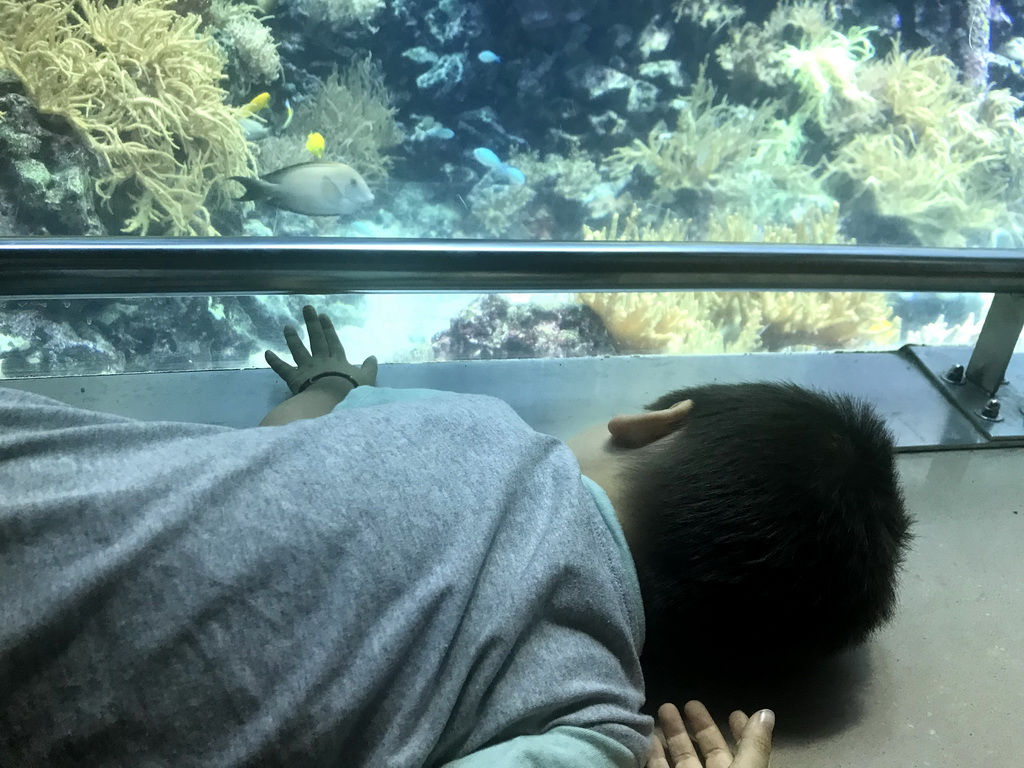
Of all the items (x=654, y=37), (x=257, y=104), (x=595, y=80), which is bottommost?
(x=257, y=104)

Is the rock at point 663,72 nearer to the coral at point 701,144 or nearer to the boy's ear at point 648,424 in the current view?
the coral at point 701,144

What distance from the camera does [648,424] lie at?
0.96m

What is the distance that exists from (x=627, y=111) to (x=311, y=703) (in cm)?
381

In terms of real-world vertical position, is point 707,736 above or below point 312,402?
below

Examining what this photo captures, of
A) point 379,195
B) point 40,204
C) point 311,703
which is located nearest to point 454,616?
point 311,703

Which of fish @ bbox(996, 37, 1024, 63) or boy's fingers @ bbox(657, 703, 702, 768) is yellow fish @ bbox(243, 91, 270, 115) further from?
fish @ bbox(996, 37, 1024, 63)

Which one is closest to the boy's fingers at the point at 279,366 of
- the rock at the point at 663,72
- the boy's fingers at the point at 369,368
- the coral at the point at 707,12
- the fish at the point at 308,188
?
the boy's fingers at the point at 369,368

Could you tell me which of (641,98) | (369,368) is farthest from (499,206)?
(369,368)

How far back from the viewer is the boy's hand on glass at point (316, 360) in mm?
1320

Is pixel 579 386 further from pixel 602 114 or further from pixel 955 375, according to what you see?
pixel 602 114

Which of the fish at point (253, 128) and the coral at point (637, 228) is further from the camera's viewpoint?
the coral at point (637, 228)

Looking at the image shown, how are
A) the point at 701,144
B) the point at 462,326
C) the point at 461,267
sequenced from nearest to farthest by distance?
the point at 461,267
the point at 462,326
the point at 701,144

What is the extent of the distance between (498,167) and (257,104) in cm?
115

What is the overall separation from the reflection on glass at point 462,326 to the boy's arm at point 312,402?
0.49 ft
